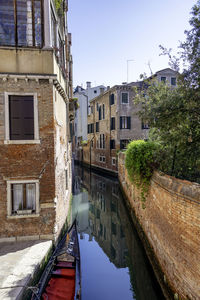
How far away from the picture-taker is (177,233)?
4.50m

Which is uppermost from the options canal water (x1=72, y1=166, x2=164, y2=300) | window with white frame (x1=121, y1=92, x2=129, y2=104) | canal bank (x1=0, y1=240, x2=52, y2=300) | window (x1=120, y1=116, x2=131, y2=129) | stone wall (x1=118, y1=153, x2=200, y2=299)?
window with white frame (x1=121, y1=92, x2=129, y2=104)

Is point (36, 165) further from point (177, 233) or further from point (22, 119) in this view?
point (177, 233)

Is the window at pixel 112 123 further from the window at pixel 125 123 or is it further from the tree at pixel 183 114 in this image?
the tree at pixel 183 114

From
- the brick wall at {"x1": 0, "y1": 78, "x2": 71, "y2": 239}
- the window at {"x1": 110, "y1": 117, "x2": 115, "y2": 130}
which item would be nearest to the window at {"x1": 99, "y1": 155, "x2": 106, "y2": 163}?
the window at {"x1": 110, "y1": 117, "x2": 115, "y2": 130}

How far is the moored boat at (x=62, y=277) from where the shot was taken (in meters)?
4.20

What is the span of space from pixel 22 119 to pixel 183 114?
16.0 feet

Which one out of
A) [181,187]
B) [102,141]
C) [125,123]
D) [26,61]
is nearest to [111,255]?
[181,187]

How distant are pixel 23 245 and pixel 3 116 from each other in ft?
13.1

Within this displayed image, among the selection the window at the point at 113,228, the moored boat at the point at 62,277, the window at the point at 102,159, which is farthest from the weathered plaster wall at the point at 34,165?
the window at the point at 102,159

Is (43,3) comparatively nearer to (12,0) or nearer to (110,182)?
(12,0)

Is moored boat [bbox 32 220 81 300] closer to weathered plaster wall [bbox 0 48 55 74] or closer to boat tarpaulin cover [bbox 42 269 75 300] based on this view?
boat tarpaulin cover [bbox 42 269 75 300]

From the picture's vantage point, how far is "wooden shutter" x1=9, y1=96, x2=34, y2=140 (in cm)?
630

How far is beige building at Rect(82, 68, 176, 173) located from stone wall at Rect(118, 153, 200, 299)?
44.8 feet

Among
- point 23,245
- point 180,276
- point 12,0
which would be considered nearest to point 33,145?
point 23,245
